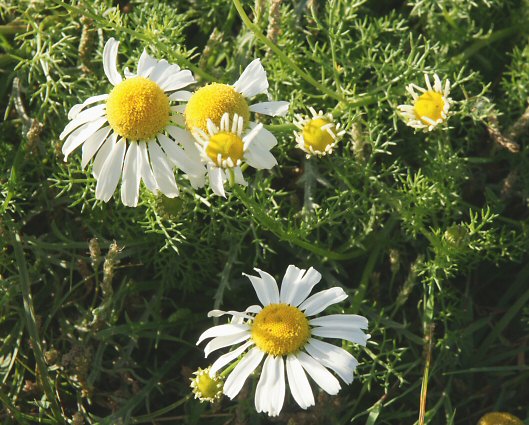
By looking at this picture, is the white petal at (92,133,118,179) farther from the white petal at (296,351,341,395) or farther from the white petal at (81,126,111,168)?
the white petal at (296,351,341,395)

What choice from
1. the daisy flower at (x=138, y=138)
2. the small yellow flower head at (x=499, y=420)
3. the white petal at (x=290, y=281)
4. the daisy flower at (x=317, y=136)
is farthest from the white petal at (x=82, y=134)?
the small yellow flower head at (x=499, y=420)

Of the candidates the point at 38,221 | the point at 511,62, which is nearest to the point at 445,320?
the point at 511,62

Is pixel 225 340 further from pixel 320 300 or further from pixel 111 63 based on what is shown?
pixel 111 63

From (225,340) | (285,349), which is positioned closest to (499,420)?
(285,349)

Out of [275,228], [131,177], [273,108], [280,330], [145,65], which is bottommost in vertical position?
[280,330]

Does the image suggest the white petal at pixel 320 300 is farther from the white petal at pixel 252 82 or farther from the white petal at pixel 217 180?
the white petal at pixel 252 82

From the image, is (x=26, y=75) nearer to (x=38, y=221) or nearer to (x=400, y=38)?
(x=38, y=221)

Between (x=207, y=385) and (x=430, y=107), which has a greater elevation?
(x=430, y=107)

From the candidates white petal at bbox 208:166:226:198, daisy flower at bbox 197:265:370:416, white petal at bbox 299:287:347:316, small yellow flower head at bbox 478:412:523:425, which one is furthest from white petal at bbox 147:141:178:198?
small yellow flower head at bbox 478:412:523:425
